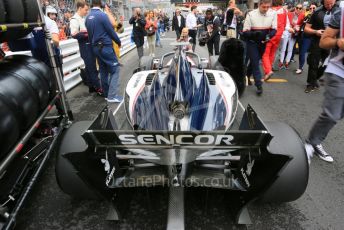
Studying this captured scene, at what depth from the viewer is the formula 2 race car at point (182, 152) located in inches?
69.4

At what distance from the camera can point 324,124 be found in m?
3.08

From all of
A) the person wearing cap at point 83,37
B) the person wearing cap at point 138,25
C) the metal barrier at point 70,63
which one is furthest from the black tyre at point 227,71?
the person wearing cap at point 138,25

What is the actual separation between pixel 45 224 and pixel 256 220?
1.86 metres

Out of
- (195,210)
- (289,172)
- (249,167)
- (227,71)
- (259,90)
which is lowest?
(259,90)

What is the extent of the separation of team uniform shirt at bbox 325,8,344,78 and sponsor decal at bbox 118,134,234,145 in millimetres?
1834

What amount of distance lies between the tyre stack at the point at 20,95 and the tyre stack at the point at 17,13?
0.44m

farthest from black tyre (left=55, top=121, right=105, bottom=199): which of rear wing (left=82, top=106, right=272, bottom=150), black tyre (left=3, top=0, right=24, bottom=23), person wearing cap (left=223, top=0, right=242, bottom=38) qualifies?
person wearing cap (left=223, top=0, right=242, bottom=38)

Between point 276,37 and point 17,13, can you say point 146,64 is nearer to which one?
point 17,13

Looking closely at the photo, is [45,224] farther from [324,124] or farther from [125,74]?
[125,74]

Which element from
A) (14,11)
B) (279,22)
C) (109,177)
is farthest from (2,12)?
(279,22)

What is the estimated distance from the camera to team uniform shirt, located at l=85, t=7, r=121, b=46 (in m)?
4.80

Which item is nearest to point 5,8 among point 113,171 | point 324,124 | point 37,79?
point 37,79

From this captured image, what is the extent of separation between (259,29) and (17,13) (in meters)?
4.36

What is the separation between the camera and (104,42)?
197 inches
